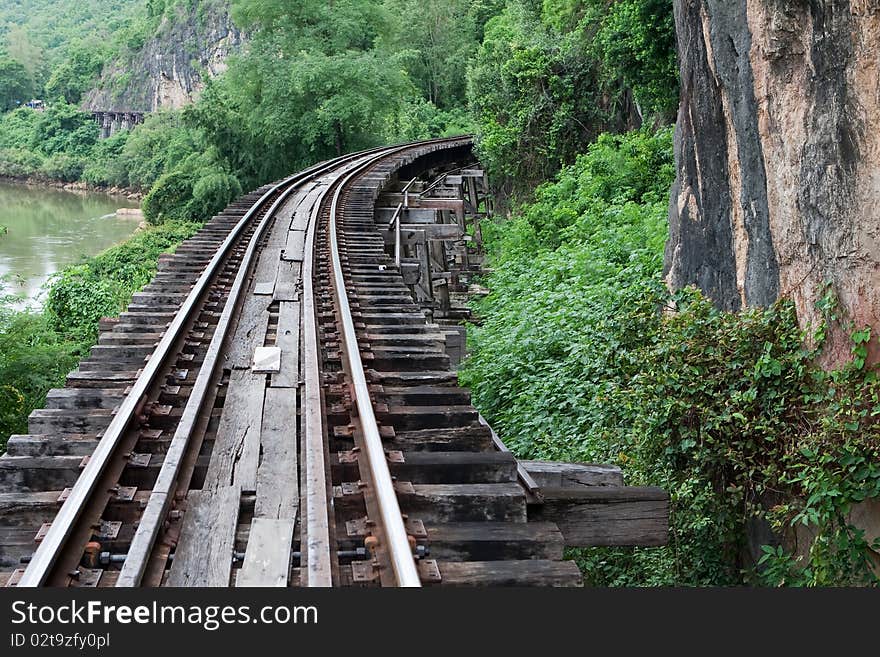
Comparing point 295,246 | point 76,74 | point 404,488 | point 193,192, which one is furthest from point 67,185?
point 404,488

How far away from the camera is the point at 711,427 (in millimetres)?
5844

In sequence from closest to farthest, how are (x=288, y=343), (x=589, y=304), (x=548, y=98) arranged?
(x=288, y=343) < (x=589, y=304) < (x=548, y=98)

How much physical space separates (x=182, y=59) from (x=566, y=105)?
69807 mm

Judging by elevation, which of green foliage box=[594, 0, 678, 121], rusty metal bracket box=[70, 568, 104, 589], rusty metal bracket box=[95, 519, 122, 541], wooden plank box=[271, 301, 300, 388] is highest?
green foliage box=[594, 0, 678, 121]

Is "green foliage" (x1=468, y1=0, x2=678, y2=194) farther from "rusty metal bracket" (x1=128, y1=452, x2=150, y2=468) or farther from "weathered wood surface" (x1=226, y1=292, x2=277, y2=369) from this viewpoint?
"rusty metal bracket" (x1=128, y1=452, x2=150, y2=468)

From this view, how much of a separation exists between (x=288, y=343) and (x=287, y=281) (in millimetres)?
2454

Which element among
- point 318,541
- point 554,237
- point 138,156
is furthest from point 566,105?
point 138,156

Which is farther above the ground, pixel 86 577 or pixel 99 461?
pixel 99 461

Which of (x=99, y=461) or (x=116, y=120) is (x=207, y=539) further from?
(x=116, y=120)

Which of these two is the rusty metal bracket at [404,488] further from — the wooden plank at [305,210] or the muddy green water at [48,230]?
the muddy green water at [48,230]

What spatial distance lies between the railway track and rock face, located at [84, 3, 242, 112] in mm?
75728

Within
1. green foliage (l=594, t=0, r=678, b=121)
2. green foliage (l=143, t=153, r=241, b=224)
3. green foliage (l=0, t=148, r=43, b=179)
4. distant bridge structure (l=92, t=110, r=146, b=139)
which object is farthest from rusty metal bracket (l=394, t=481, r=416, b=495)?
distant bridge structure (l=92, t=110, r=146, b=139)

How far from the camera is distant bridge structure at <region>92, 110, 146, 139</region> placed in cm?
7906

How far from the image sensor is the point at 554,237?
678 inches
